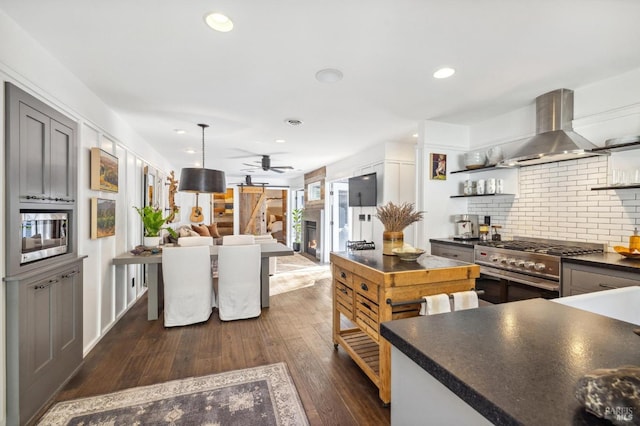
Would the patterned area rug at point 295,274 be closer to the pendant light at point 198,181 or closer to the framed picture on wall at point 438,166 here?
the pendant light at point 198,181

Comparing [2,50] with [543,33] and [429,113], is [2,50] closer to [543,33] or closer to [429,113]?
[543,33]

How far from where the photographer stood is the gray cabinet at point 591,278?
2010 millimetres

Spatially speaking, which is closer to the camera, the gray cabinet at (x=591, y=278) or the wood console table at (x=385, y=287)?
the wood console table at (x=385, y=287)

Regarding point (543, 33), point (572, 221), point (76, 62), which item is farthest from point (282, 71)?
point (572, 221)

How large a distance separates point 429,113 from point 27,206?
3.71 metres

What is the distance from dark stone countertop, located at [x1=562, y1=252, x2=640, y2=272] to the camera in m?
2.00

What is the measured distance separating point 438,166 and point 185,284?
3394 millimetres

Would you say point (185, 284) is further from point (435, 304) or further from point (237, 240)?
point (435, 304)

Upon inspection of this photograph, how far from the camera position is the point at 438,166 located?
3820mm

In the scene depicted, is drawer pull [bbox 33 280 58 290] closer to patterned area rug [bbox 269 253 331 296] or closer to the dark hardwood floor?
the dark hardwood floor

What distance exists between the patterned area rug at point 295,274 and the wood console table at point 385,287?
2.50 meters

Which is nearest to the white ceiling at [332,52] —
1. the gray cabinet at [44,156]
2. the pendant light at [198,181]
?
the gray cabinet at [44,156]

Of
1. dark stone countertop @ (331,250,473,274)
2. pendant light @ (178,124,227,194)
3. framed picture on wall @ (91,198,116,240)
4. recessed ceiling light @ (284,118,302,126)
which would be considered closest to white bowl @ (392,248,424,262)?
dark stone countertop @ (331,250,473,274)

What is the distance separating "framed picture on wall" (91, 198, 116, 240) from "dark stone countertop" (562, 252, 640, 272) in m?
4.09
